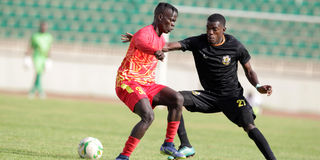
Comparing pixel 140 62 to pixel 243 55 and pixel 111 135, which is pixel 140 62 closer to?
pixel 243 55

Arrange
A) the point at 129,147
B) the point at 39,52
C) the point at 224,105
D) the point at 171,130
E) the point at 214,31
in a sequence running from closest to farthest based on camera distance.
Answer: the point at 129,147, the point at 171,130, the point at 214,31, the point at 224,105, the point at 39,52

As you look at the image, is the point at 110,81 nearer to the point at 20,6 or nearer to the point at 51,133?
the point at 20,6

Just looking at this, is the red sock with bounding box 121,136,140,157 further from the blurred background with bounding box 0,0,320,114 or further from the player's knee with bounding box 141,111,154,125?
the blurred background with bounding box 0,0,320,114

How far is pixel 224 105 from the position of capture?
22.0 ft

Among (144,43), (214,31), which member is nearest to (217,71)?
(214,31)

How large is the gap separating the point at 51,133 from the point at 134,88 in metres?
3.20

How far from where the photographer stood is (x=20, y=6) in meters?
22.7

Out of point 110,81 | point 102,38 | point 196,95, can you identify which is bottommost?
point 110,81

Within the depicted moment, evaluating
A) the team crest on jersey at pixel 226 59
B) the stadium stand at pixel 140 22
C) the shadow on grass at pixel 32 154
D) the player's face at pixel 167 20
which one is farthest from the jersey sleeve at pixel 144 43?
the stadium stand at pixel 140 22

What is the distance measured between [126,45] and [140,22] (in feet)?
4.04

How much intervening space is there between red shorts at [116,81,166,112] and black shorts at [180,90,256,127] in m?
0.57

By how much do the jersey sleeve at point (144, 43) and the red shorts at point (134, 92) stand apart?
0.46 metres

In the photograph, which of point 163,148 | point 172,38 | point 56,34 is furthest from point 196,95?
point 56,34

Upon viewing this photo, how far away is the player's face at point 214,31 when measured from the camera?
21.5 ft
